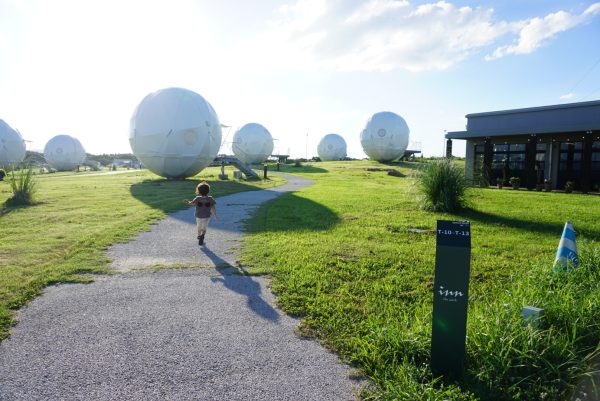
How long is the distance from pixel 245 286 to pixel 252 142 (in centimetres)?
4571

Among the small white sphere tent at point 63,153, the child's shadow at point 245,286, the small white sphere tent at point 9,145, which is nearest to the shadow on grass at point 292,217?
the child's shadow at point 245,286

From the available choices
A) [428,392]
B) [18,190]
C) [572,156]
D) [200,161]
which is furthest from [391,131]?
[428,392]

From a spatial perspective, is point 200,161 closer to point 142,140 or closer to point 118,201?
point 142,140

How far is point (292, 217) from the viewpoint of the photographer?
11.0m

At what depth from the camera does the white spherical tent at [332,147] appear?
243 ft

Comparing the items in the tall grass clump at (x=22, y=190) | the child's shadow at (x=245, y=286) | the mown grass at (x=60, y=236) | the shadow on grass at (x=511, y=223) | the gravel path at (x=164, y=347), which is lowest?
the gravel path at (x=164, y=347)

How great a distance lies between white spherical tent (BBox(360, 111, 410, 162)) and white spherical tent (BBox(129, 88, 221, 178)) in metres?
28.9

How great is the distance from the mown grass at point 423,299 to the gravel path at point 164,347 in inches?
14.3

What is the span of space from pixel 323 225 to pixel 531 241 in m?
4.51

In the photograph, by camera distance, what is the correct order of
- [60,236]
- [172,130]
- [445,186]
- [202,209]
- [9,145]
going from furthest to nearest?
1. [9,145]
2. [172,130]
3. [445,186]
4. [60,236]
5. [202,209]

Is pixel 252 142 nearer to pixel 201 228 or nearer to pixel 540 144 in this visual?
pixel 540 144

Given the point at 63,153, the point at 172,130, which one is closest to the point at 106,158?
the point at 63,153

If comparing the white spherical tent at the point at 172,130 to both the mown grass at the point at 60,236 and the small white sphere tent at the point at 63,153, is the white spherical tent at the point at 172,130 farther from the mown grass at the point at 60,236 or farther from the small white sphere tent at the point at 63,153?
the small white sphere tent at the point at 63,153

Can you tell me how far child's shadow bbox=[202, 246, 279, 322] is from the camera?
4.45 m
